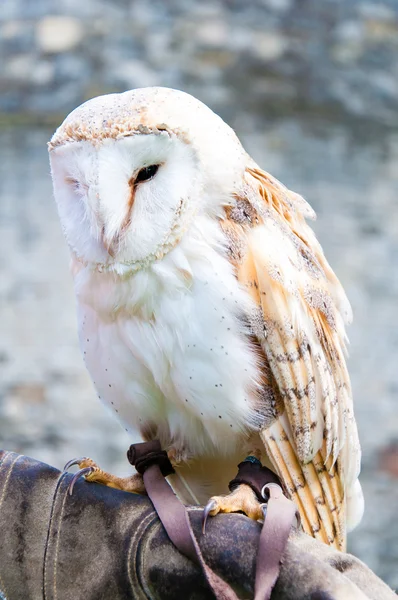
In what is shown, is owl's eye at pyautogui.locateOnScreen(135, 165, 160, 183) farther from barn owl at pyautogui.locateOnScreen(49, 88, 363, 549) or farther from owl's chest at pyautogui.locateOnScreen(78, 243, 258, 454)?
owl's chest at pyautogui.locateOnScreen(78, 243, 258, 454)

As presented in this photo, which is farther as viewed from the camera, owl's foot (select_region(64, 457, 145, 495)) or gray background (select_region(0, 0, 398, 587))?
gray background (select_region(0, 0, 398, 587))

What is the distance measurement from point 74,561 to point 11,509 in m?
0.13

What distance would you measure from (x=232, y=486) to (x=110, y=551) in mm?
212

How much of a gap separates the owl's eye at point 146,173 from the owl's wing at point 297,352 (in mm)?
132

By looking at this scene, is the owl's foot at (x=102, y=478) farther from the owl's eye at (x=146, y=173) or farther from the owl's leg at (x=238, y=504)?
the owl's eye at (x=146, y=173)

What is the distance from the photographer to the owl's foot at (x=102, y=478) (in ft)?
4.66

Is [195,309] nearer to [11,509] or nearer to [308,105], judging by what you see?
[11,509]

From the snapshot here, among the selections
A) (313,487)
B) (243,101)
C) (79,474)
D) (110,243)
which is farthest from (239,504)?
(243,101)

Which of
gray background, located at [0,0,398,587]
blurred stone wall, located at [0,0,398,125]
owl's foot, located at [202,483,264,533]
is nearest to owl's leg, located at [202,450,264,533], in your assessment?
owl's foot, located at [202,483,264,533]

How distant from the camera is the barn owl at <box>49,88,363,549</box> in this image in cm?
129

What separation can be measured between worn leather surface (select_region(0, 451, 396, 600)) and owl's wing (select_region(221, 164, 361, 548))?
161 millimetres

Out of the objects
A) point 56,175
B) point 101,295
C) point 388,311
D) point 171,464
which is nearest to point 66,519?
point 171,464

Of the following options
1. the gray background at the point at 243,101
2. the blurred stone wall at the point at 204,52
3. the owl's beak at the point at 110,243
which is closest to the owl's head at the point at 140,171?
the owl's beak at the point at 110,243

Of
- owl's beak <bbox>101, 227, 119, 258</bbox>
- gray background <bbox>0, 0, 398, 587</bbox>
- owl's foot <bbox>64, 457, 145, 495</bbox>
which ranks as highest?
gray background <bbox>0, 0, 398, 587</bbox>
